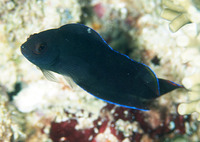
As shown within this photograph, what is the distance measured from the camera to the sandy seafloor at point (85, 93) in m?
3.03

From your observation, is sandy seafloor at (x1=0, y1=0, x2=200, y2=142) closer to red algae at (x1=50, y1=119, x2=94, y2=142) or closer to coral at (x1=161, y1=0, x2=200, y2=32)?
red algae at (x1=50, y1=119, x2=94, y2=142)

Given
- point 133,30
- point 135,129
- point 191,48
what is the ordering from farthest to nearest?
point 133,30 → point 135,129 → point 191,48

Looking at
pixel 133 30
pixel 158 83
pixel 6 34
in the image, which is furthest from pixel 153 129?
pixel 6 34

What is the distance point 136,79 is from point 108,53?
1.44ft

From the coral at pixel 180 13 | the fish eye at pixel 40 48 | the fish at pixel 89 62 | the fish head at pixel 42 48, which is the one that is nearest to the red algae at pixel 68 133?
the fish at pixel 89 62

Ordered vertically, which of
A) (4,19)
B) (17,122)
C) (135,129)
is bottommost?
(17,122)

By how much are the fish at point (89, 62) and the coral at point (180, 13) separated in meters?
0.65

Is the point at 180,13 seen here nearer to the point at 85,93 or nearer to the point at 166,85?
the point at 166,85

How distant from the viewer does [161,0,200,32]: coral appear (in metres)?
1.96

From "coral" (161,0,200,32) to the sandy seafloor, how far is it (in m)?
0.82

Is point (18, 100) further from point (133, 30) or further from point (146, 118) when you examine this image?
point (133, 30)

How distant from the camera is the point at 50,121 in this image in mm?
3330

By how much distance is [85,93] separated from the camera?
326 cm

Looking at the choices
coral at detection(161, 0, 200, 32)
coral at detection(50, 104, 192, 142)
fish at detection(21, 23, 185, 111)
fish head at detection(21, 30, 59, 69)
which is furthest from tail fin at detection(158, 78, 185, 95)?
fish head at detection(21, 30, 59, 69)
